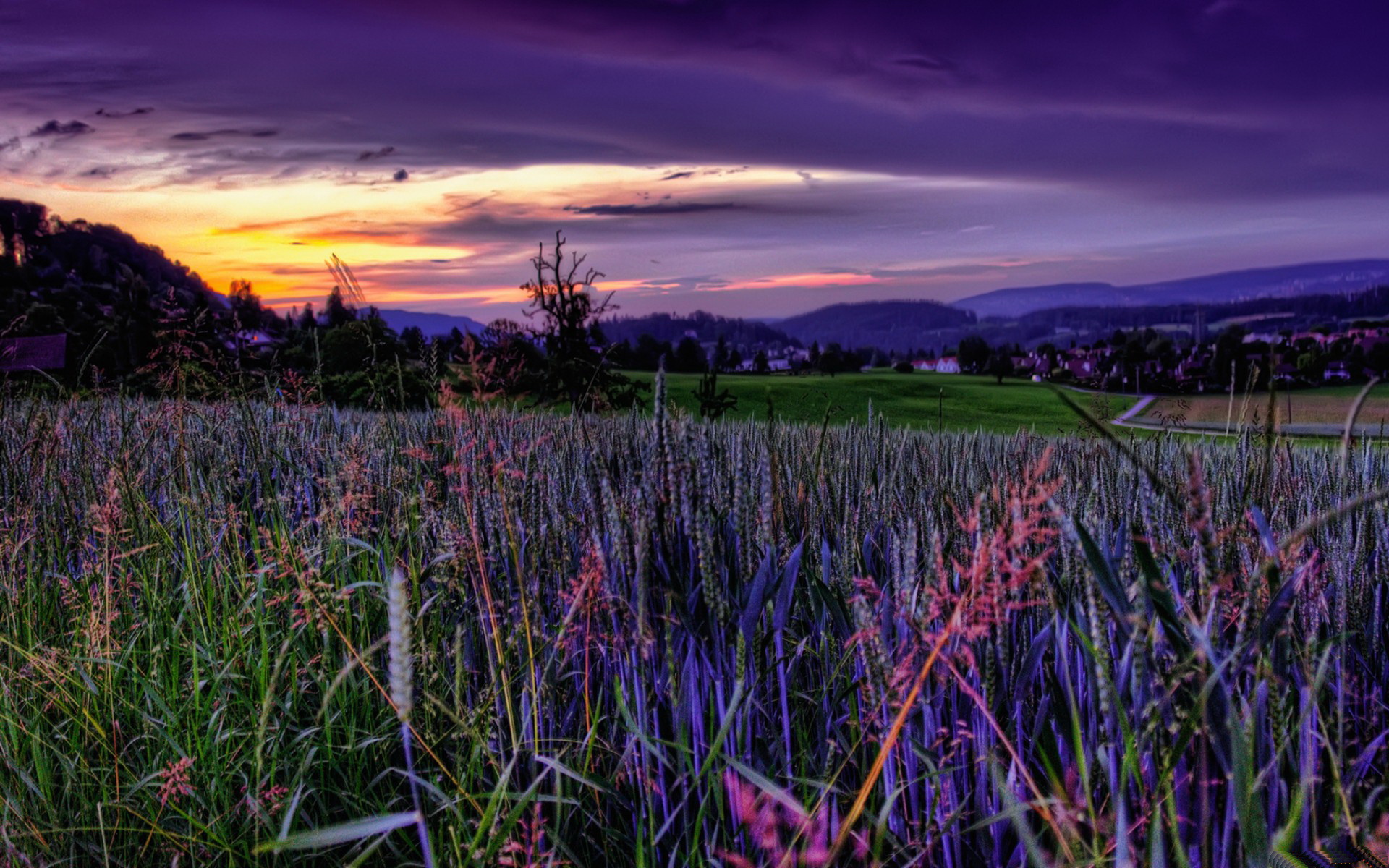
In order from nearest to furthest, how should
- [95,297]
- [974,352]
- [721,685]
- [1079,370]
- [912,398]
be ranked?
1. [721,685]
2. [1079,370]
3. [912,398]
4. [974,352]
5. [95,297]

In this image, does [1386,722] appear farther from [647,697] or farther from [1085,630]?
[647,697]

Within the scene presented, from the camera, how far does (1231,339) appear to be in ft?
31.5

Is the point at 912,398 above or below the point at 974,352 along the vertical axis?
below

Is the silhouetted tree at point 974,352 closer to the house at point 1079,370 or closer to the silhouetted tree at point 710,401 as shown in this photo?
the silhouetted tree at point 710,401

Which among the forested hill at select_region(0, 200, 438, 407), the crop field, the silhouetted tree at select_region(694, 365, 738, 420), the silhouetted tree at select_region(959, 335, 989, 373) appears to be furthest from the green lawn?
the crop field

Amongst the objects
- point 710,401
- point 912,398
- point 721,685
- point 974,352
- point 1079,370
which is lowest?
point 912,398

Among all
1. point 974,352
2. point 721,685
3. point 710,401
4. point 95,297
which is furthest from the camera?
point 95,297

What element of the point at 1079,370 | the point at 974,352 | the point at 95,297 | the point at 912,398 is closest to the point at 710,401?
the point at 1079,370

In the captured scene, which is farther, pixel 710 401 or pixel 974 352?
pixel 974 352

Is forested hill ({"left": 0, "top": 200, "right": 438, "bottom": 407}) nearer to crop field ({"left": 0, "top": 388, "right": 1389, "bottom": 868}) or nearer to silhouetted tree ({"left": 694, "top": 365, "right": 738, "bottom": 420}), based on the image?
Result: crop field ({"left": 0, "top": 388, "right": 1389, "bottom": 868})

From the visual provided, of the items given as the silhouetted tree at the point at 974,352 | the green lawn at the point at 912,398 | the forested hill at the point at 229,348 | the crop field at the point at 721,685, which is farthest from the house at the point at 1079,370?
the silhouetted tree at the point at 974,352

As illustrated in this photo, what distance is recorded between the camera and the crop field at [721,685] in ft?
4.50

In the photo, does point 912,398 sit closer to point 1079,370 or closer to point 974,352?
point 974,352

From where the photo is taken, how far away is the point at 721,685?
1.86 metres
